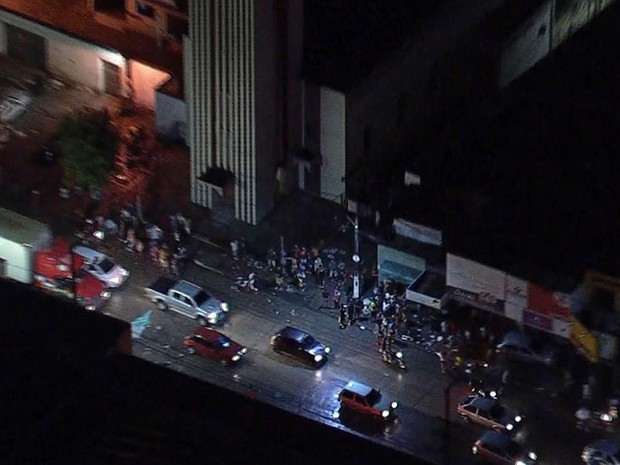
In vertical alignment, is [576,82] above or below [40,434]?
above

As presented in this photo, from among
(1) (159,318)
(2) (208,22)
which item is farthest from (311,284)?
(2) (208,22)

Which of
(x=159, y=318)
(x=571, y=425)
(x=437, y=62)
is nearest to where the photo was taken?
(x=571, y=425)

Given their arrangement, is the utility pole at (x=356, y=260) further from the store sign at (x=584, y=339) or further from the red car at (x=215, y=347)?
the store sign at (x=584, y=339)

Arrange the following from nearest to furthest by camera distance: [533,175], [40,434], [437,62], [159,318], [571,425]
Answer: [40,434], [571,425], [159,318], [533,175], [437,62]

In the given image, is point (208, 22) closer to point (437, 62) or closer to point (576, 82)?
point (437, 62)

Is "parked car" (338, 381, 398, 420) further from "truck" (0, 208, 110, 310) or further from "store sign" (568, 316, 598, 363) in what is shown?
"truck" (0, 208, 110, 310)

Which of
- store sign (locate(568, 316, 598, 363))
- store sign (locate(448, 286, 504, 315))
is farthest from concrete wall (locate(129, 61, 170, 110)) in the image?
store sign (locate(568, 316, 598, 363))

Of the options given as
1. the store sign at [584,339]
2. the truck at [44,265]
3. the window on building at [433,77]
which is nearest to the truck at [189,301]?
the truck at [44,265]
